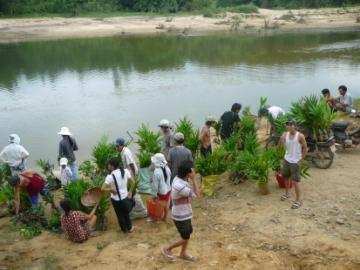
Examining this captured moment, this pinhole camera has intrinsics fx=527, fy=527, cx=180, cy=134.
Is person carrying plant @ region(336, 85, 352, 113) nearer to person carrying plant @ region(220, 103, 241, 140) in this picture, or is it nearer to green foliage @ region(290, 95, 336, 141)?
green foliage @ region(290, 95, 336, 141)

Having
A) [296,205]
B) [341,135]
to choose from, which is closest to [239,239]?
[296,205]

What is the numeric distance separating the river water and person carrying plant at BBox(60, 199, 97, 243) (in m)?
5.86

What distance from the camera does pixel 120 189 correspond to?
7676mm

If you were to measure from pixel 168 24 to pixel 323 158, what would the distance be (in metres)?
32.9

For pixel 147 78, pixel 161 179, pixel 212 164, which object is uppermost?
pixel 161 179

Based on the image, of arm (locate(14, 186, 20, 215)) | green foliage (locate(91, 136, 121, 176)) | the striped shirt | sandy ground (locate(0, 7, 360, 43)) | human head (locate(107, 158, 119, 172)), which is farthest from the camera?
sandy ground (locate(0, 7, 360, 43))

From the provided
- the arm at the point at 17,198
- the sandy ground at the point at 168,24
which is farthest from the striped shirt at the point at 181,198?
the sandy ground at the point at 168,24

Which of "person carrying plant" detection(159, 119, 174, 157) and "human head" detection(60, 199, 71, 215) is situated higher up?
"person carrying plant" detection(159, 119, 174, 157)

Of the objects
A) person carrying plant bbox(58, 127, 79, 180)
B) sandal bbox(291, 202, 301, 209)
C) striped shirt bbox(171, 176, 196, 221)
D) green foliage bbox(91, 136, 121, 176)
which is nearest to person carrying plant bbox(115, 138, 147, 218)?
green foliage bbox(91, 136, 121, 176)

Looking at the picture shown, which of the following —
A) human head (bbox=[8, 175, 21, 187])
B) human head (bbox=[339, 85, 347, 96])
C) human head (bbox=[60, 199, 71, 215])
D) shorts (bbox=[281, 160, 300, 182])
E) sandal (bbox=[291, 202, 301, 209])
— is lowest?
sandal (bbox=[291, 202, 301, 209])

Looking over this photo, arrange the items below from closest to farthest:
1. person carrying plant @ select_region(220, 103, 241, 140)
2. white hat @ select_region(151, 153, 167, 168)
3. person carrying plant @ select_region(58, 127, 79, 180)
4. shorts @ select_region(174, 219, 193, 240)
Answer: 1. shorts @ select_region(174, 219, 193, 240)
2. white hat @ select_region(151, 153, 167, 168)
3. person carrying plant @ select_region(58, 127, 79, 180)
4. person carrying plant @ select_region(220, 103, 241, 140)

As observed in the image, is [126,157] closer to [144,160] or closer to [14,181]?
[144,160]

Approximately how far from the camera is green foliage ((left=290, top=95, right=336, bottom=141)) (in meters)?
9.77

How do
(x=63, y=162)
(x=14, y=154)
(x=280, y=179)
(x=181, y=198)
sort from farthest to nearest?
(x=14, y=154), (x=63, y=162), (x=280, y=179), (x=181, y=198)
